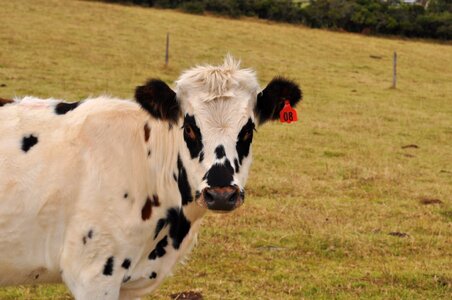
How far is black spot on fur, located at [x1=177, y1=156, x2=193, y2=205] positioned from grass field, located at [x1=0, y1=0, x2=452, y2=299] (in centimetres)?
220

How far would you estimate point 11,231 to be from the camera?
4770 mm

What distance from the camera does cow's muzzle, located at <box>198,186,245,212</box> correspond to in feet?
14.4

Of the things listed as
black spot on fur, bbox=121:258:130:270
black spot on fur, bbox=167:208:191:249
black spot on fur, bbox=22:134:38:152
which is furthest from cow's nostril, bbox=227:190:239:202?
black spot on fur, bbox=22:134:38:152

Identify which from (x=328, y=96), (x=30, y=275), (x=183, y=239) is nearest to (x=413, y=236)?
(x=183, y=239)

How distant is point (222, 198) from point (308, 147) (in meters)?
11.2

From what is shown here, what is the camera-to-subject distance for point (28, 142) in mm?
4977

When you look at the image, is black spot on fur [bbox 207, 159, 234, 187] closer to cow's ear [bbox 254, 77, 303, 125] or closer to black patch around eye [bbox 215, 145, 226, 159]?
black patch around eye [bbox 215, 145, 226, 159]

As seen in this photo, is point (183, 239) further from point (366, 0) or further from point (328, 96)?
point (366, 0)

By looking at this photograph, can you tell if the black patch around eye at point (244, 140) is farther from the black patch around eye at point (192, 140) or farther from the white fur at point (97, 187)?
the black patch around eye at point (192, 140)

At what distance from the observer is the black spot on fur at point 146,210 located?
495 cm

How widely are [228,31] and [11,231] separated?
32.9 m

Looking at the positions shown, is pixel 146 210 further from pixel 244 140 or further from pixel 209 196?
pixel 244 140

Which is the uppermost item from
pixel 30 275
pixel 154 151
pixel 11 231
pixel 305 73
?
pixel 154 151

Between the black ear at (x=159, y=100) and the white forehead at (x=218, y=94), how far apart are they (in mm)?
69
